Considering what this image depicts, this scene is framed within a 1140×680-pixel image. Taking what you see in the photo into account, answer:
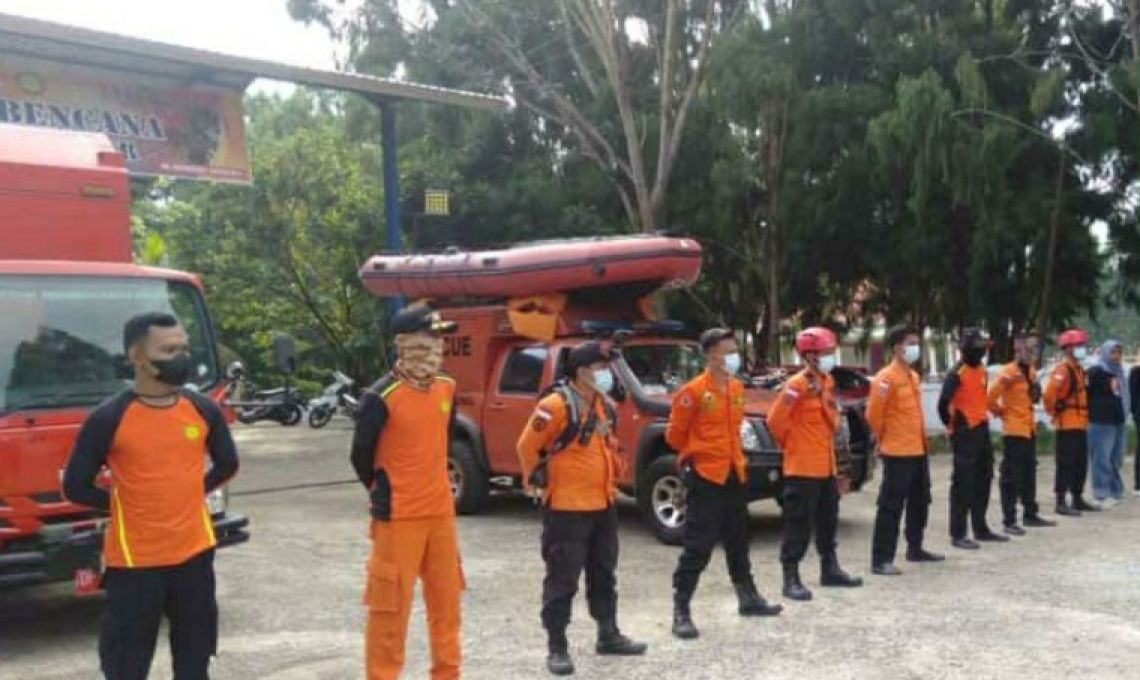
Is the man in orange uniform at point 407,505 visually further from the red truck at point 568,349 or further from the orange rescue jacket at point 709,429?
the red truck at point 568,349

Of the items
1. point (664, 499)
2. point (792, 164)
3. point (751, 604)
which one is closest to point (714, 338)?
point (751, 604)

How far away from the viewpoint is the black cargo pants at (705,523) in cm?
679

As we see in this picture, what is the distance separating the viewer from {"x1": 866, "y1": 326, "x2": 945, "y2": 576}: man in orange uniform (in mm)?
8406

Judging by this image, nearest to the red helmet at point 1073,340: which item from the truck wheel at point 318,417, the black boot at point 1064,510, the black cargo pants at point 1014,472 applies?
the black cargo pants at point 1014,472

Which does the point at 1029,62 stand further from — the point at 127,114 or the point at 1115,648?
the point at 1115,648

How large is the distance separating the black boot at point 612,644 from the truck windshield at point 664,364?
13.7ft

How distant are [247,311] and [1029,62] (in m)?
19.3

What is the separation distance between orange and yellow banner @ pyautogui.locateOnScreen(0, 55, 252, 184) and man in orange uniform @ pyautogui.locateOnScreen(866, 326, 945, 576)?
32.1 feet

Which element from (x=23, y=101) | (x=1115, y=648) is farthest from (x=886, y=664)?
(x=23, y=101)

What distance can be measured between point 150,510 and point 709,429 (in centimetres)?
348

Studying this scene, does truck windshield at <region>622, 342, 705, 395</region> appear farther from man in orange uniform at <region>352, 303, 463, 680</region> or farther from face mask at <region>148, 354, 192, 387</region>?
face mask at <region>148, 354, 192, 387</region>

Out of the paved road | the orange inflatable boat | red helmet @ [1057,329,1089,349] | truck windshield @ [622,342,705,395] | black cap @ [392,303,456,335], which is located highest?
the orange inflatable boat

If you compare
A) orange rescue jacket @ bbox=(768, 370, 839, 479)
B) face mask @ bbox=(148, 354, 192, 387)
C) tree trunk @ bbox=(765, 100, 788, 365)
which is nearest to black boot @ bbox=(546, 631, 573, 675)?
orange rescue jacket @ bbox=(768, 370, 839, 479)

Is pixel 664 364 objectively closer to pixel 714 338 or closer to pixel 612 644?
pixel 714 338
